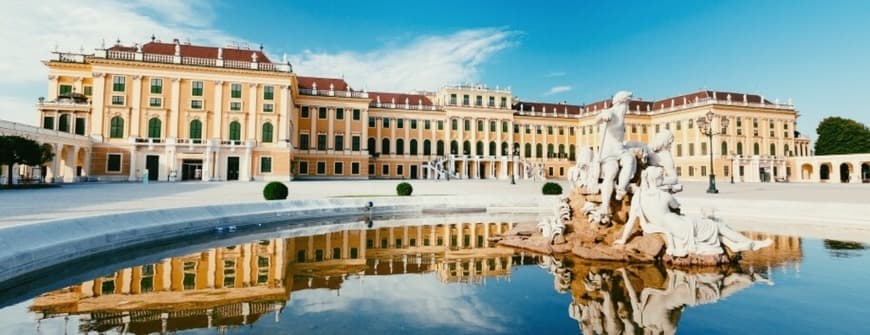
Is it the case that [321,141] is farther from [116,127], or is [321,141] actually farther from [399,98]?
[116,127]

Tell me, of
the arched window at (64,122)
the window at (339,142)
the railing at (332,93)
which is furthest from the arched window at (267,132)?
the arched window at (64,122)

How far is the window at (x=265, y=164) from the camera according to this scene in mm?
35844

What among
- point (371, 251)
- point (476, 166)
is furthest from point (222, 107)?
point (371, 251)

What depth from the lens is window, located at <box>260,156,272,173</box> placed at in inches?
1411

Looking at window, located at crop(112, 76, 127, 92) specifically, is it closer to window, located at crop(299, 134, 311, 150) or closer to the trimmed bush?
window, located at crop(299, 134, 311, 150)

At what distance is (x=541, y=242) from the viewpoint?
24.1 ft

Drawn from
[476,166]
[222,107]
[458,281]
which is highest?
[222,107]

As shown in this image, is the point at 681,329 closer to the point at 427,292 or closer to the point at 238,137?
the point at 427,292

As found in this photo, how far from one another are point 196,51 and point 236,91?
579 cm

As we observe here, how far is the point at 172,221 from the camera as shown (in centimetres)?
820

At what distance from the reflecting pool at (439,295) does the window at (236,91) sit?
3238 centimetres

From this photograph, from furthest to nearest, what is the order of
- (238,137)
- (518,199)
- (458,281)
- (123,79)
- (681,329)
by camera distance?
(238,137) < (123,79) < (518,199) < (458,281) < (681,329)

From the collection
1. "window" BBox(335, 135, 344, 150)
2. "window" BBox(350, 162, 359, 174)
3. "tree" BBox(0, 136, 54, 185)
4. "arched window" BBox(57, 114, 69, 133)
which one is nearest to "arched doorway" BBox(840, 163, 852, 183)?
"window" BBox(350, 162, 359, 174)

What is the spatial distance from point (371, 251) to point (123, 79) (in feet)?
120
